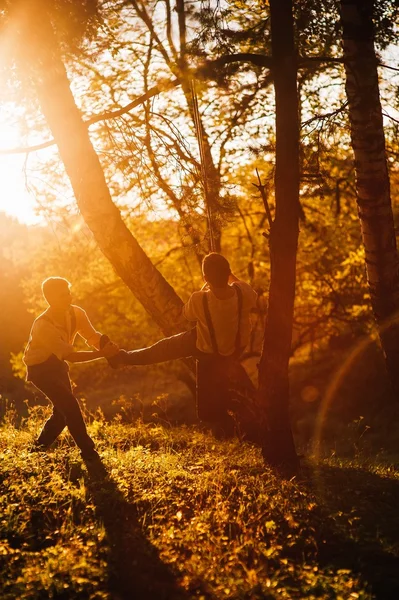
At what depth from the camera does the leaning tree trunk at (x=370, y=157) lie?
6574 millimetres

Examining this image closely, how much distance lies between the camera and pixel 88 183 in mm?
7184

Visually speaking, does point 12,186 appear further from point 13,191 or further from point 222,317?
point 222,317

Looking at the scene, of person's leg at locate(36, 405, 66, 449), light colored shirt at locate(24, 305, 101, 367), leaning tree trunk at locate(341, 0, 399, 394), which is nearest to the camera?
light colored shirt at locate(24, 305, 101, 367)

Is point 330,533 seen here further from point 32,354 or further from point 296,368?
point 296,368

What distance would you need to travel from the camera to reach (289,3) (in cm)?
540

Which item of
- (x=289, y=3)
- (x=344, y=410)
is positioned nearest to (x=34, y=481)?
(x=289, y=3)

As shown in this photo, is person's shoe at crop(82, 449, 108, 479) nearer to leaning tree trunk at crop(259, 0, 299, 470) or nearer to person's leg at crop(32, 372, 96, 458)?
person's leg at crop(32, 372, 96, 458)

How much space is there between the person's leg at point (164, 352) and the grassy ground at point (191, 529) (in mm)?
1140

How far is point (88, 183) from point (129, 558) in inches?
185

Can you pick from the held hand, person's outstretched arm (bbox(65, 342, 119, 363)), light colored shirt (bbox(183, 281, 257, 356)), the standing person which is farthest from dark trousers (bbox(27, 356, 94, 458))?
light colored shirt (bbox(183, 281, 257, 356))

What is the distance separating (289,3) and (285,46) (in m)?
0.38

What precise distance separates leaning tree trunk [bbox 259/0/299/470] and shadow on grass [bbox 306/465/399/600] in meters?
0.53

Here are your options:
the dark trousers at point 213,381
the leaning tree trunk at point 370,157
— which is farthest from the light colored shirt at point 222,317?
the leaning tree trunk at point 370,157

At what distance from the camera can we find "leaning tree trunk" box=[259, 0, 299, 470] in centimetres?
547
